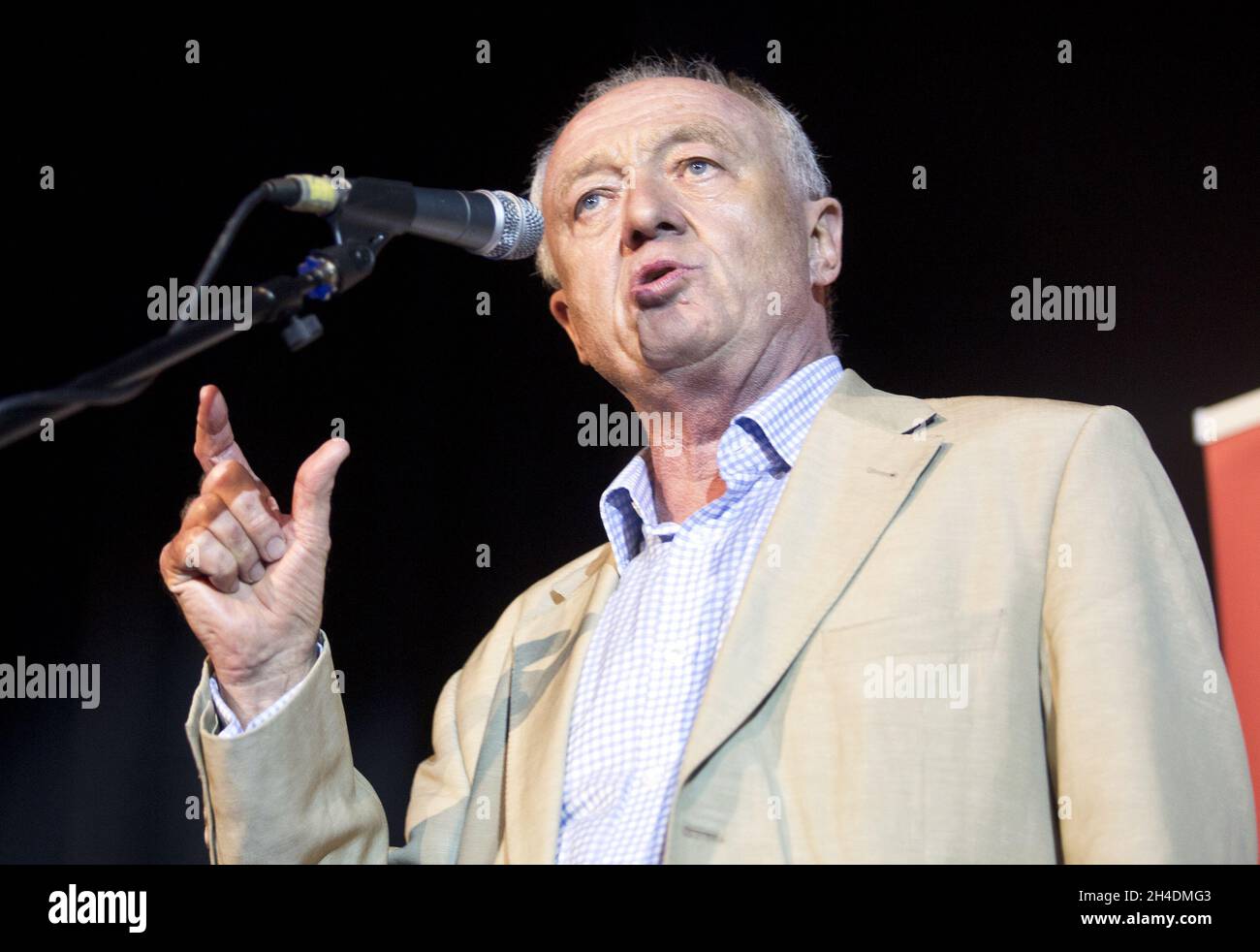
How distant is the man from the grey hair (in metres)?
0.02

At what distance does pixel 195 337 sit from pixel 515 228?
0.48 meters

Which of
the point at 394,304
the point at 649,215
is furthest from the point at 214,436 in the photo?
the point at 394,304

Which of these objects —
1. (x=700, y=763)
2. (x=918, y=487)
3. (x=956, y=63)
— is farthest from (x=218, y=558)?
(x=956, y=63)

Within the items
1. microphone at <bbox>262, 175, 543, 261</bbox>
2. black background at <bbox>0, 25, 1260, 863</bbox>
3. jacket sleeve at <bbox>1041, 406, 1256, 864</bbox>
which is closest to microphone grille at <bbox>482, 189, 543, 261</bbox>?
microphone at <bbox>262, 175, 543, 261</bbox>

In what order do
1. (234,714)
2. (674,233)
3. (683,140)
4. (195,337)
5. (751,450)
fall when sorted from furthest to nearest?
1. (683,140)
2. (674,233)
3. (751,450)
4. (234,714)
5. (195,337)

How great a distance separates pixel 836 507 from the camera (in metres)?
1.79

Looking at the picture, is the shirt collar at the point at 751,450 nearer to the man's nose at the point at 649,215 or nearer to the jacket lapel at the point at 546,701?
the jacket lapel at the point at 546,701

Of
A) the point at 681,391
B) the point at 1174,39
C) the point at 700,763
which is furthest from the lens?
the point at 1174,39

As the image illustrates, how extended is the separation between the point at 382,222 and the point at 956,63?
1587 millimetres

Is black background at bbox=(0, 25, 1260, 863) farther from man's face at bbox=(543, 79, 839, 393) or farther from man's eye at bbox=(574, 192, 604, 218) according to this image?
man's eye at bbox=(574, 192, 604, 218)

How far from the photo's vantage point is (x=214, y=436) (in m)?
1.82

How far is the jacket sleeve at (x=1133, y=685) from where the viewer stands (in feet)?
4.72

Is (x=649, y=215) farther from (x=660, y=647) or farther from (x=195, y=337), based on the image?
(x=195, y=337)
